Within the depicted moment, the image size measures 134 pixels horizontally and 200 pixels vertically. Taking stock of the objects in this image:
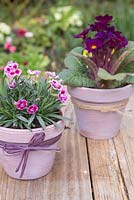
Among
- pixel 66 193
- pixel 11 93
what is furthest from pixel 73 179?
pixel 11 93

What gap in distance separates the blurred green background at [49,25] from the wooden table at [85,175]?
1570 mm

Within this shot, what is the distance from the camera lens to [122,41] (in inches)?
48.4

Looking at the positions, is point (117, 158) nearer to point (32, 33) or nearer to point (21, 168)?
point (21, 168)

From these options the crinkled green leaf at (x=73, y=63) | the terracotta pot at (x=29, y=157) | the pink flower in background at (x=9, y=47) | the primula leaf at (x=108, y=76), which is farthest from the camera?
the pink flower in background at (x=9, y=47)

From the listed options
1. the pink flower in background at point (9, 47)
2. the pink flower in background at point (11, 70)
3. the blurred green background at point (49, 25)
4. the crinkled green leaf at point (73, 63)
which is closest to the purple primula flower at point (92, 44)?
the crinkled green leaf at point (73, 63)

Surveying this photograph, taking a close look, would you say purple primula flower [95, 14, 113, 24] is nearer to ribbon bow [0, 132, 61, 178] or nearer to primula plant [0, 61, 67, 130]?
primula plant [0, 61, 67, 130]

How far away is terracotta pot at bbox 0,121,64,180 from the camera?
3.51 feet

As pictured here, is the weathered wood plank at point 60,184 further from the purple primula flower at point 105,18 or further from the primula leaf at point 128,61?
the purple primula flower at point 105,18

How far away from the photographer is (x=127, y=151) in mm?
1292

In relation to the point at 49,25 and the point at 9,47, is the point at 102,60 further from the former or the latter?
the point at 49,25

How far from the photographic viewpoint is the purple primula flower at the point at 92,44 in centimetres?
123

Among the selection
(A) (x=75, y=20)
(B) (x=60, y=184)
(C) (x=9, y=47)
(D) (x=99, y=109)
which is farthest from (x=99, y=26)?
(A) (x=75, y=20)

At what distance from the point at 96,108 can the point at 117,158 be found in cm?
17

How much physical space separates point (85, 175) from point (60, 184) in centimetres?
8
